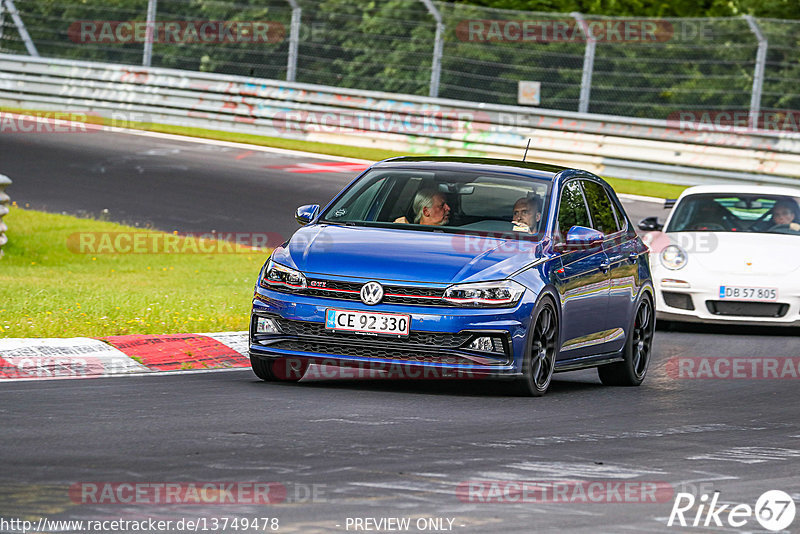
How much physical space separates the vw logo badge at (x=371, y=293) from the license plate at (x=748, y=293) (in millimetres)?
6321

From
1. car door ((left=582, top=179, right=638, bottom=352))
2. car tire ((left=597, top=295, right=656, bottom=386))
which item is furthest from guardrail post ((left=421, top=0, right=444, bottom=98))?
car tire ((left=597, top=295, right=656, bottom=386))

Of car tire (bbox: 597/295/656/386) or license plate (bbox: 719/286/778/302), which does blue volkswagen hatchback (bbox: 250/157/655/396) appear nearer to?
car tire (bbox: 597/295/656/386)

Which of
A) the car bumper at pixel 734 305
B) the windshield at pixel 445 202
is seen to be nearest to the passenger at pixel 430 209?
the windshield at pixel 445 202

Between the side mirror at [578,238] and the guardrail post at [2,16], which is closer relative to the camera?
the side mirror at [578,238]

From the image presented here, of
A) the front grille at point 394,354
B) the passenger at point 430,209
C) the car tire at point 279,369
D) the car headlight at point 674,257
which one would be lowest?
the car tire at point 279,369

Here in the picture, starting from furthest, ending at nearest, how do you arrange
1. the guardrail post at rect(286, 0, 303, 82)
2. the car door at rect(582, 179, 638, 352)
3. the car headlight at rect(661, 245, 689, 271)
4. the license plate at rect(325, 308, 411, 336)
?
the guardrail post at rect(286, 0, 303, 82) → the car headlight at rect(661, 245, 689, 271) → the car door at rect(582, 179, 638, 352) → the license plate at rect(325, 308, 411, 336)

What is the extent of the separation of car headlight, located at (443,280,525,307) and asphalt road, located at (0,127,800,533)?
2.04 ft

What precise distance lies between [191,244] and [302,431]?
11535mm

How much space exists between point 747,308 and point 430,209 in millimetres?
5346

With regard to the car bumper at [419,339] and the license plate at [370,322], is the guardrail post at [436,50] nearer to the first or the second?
the car bumper at [419,339]

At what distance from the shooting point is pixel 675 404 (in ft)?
33.2

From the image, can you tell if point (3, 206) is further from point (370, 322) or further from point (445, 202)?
A: point (370, 322)

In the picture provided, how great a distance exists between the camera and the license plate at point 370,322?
30.3 ft

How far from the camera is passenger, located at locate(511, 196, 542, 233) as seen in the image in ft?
33.6
